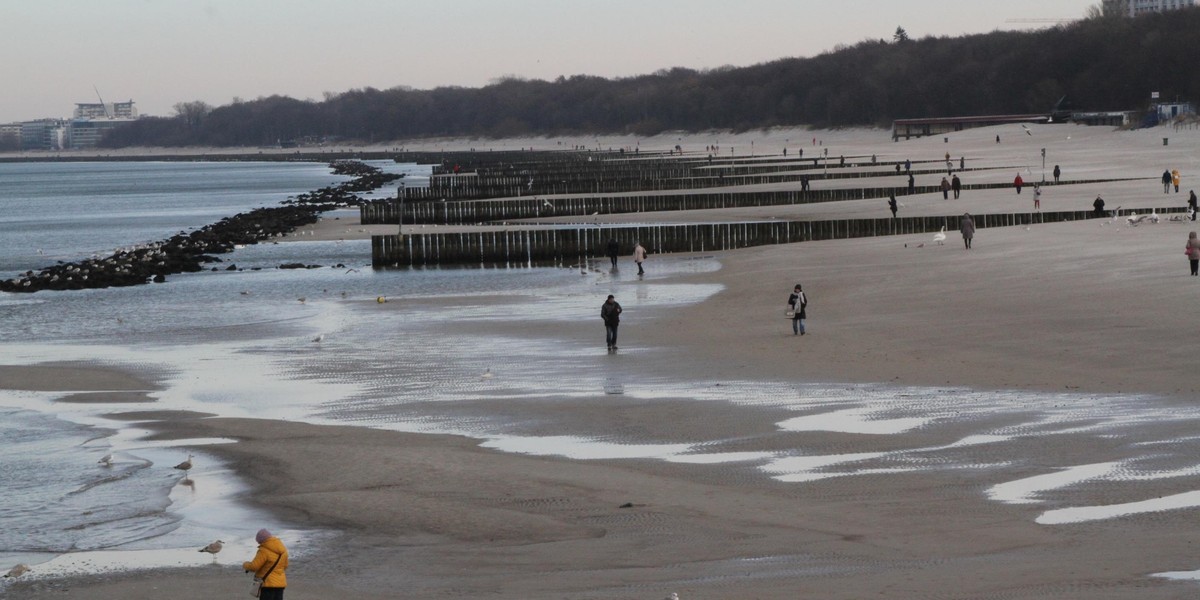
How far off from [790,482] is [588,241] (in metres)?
35.1

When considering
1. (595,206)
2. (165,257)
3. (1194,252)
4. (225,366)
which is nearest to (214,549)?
(225,366)

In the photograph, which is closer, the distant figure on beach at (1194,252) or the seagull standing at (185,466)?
the seagull standing at (185,466)

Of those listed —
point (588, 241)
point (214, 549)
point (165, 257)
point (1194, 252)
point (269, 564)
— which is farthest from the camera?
point (165, 257)

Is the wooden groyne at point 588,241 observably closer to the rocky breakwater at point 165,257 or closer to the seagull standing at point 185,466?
the rocky breakwater at point 165,257

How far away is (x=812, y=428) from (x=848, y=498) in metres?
3.31

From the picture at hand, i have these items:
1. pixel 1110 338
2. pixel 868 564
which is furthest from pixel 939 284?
pixel 868 564

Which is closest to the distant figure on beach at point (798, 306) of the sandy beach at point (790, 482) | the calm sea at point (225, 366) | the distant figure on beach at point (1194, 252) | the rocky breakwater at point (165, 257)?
the sandy beach at point (790, 482)

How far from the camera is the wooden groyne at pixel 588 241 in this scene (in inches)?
1818

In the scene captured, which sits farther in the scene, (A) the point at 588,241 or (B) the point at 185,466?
(A) the point at 588,241

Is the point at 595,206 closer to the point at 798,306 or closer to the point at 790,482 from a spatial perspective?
the point at 798,306

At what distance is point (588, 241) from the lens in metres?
48.7

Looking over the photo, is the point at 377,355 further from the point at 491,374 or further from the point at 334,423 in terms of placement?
the point at 334,423

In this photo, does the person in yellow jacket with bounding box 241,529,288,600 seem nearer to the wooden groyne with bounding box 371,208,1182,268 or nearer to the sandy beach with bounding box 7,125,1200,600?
the sandy beach with bounding box 7,125,1200,600

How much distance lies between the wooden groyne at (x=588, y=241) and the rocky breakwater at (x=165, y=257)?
300 inches
